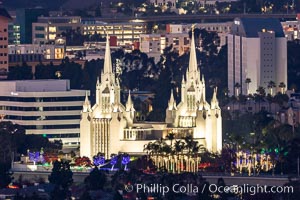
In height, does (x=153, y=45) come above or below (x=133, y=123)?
above

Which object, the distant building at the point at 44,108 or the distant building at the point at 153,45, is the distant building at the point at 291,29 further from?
the distant building at the point at 44,108

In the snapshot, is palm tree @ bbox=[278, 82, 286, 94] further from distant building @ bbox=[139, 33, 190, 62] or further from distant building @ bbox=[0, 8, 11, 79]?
distant building @ bbox=[139, 33, 190, 62]

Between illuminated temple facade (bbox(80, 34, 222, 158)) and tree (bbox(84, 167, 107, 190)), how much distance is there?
899cm

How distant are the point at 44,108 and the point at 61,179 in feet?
69.1

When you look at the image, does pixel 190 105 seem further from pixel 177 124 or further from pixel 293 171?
pixel 293 171

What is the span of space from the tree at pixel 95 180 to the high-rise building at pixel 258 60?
37036mm

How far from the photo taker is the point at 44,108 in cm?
15275

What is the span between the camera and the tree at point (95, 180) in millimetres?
129750

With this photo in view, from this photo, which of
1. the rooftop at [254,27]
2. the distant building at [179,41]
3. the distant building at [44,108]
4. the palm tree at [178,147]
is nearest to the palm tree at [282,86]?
the rooftop at [254,27]

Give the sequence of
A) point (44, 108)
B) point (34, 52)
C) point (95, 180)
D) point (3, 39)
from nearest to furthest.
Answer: point (95, 180), point (44, 108), point (3, 39), point (34, 52)

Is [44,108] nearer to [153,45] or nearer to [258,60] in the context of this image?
[258,60]

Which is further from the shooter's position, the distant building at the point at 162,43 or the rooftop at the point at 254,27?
the distant building at the point at 162,43

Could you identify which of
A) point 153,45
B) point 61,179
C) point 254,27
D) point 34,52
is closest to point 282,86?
point 254,27

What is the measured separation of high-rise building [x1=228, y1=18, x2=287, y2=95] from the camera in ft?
557
